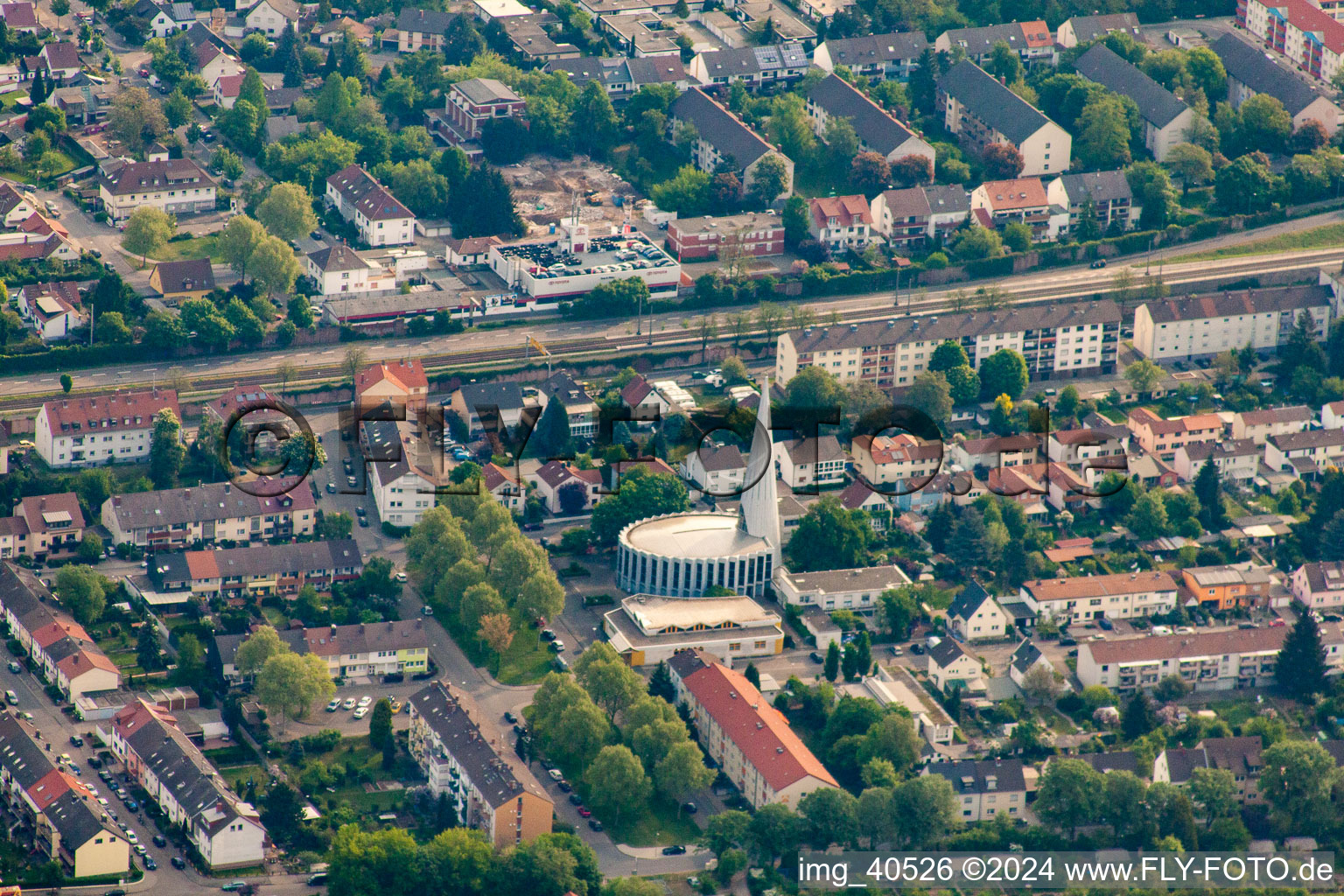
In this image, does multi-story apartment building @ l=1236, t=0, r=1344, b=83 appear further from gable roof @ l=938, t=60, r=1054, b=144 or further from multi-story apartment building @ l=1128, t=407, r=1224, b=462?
multi-story apartment building @ l=1128, t=407, r=1224, b=462

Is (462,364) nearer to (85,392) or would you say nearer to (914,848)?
(85,392)

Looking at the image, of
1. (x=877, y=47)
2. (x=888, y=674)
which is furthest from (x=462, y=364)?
(x=877, y=47)

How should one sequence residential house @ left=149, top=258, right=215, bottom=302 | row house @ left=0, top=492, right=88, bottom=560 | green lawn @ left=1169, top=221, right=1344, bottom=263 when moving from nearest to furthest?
row house @ left=0, top=492, right=88, bottom=560 < residential house @ left=149, top=258, right=215, bottom=302 < green lawn @ left=1169, top=221, right=1344, bottom=263

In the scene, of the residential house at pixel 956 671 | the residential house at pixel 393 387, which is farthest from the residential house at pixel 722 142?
the residential house at pixel 956 671

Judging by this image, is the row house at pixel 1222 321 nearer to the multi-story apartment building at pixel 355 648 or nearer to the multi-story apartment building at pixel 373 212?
the multi-story apartment building at pixel 373 212

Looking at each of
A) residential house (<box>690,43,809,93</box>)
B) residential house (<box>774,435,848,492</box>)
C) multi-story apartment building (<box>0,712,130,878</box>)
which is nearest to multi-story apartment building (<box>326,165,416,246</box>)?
residential house (<box>690,43,809,93</box>)

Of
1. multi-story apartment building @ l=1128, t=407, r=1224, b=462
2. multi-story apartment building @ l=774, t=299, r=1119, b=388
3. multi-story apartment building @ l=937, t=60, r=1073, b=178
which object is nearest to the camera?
multi-story apartment building @ l=1128, t=407, r=1224, b=462

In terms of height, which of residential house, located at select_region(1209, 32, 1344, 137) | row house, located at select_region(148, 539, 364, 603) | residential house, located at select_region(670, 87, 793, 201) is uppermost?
residential house, located at select_region(1209, 32, 1344, 137)
